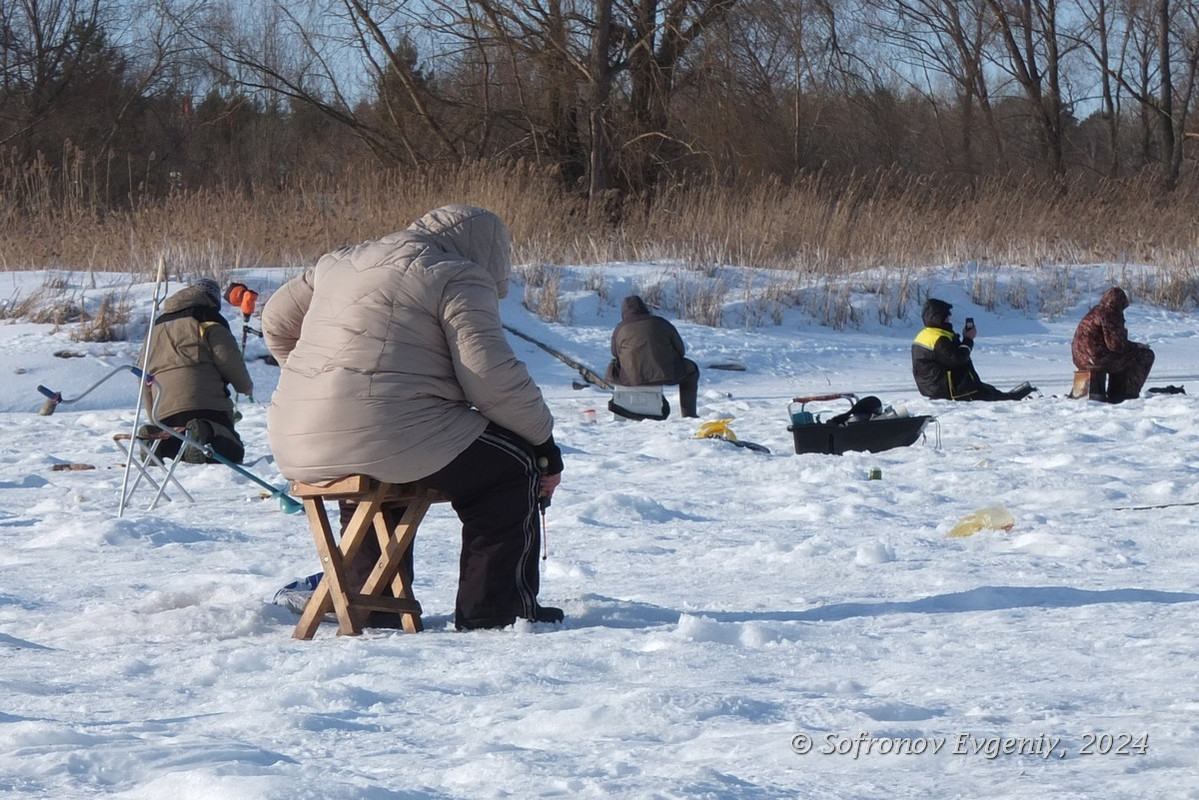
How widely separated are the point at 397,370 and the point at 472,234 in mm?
441

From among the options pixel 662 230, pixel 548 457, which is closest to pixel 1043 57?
pixel 662 230

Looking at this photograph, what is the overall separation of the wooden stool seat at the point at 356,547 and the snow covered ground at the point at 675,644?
0.09 metres

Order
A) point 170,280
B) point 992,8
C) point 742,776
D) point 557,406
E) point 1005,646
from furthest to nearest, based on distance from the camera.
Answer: point 992,8 < point 170,280 < point 557,406 < point 1005,646 < point 742,776

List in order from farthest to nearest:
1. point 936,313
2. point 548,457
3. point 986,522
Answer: point 936,313, point 986,522, point 548,457

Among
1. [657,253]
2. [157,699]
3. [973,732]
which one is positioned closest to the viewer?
[973,732]

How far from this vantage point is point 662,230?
17734mm

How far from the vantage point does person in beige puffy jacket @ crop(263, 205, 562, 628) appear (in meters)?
3.67

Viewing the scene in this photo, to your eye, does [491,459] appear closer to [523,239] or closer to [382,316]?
[382,316]

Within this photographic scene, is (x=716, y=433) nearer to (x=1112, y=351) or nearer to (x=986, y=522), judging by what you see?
(x=986, y=522)

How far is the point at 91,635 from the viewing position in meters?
3.86

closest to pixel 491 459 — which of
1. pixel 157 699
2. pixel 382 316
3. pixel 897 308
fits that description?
pixel 382 316

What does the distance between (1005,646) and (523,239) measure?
13.6 metres

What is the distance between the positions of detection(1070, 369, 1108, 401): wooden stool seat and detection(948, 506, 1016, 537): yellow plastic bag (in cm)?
555

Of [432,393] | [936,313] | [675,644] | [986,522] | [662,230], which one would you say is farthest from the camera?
[662,230]
